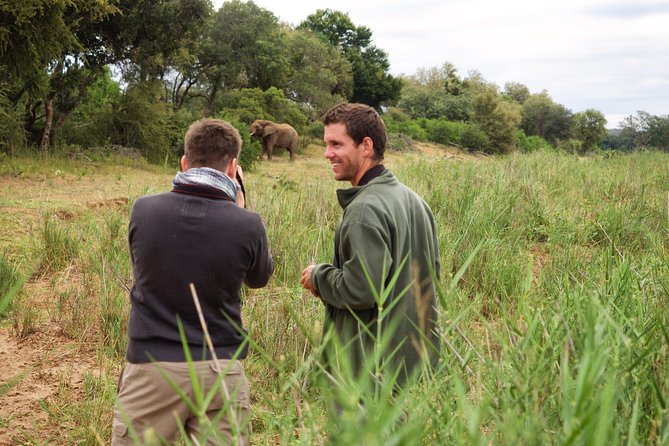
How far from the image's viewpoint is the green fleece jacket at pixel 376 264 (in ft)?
7.79

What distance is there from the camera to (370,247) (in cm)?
238

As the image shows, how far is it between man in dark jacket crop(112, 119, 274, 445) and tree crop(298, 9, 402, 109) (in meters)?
38.7

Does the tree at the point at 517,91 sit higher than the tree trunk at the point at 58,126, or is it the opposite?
the tree at the point at 517,91

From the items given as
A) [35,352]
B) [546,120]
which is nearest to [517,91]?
[546,120]

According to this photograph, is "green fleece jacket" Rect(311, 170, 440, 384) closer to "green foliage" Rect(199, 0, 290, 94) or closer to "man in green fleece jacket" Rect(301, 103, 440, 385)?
"man in green fleece jacket" Rect(301, 103, 440, 385)

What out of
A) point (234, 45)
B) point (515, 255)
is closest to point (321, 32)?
point (234, 45)

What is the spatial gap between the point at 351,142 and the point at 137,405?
4.24 feet

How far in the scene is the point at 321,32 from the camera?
50125 millimetres

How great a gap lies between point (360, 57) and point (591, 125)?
2031 centimetres

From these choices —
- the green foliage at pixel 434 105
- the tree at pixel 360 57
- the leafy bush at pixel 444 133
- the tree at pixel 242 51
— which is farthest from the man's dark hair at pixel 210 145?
the green foliage at pixel 434 105

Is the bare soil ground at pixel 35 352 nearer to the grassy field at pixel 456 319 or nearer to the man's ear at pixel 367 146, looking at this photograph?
the grassy field at pixel 456 319

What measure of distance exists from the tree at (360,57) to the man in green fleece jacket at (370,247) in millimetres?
38275

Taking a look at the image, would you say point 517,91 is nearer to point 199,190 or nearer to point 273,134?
point 273,134

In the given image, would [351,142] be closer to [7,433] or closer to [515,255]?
[7,433]
